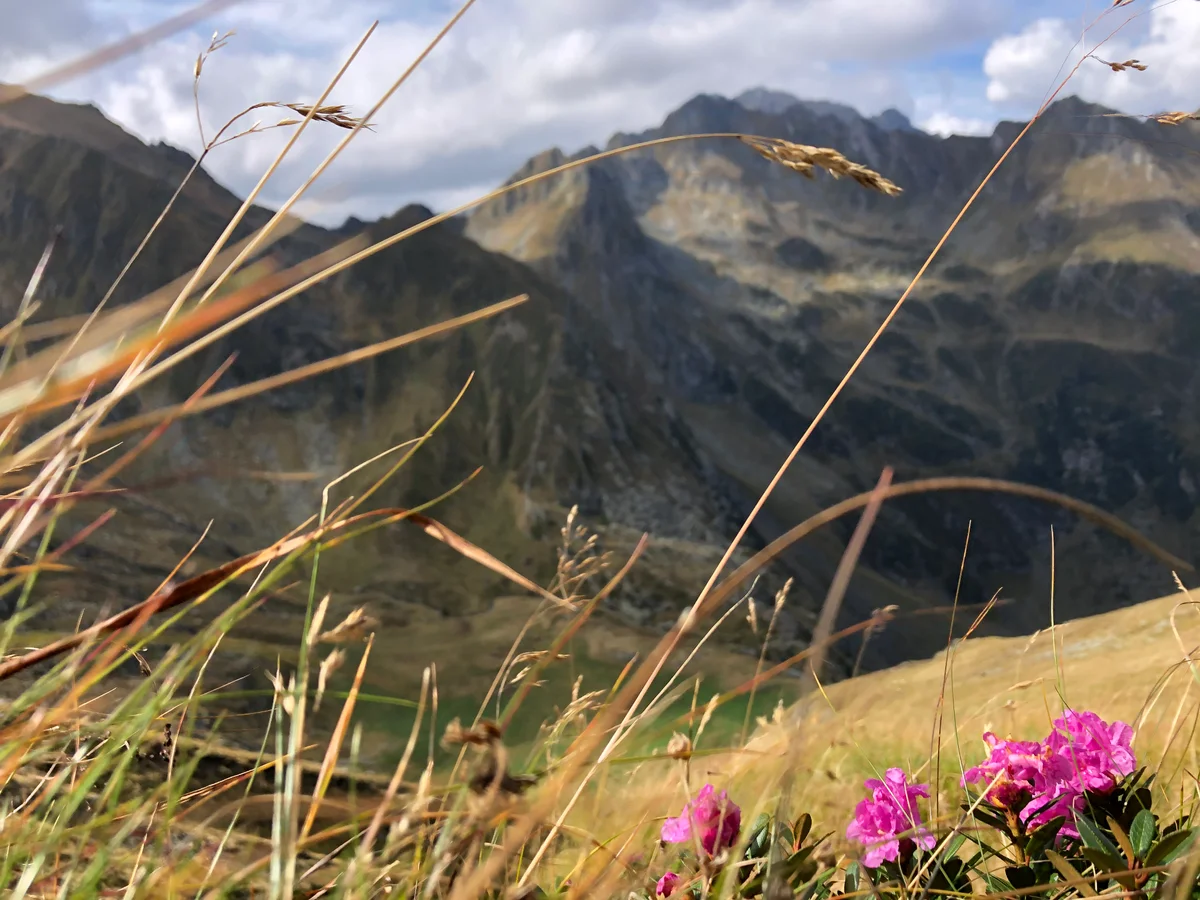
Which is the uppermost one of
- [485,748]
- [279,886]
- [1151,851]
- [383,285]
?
[383,285]

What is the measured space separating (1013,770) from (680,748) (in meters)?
0.94

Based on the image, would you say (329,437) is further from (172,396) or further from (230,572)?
(230,572)

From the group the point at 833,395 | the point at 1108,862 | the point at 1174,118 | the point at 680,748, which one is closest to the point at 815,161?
the point at 833,395

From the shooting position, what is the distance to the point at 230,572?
1.50m

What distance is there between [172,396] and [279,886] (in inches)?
4130

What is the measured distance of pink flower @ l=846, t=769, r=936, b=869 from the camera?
174 centimetres

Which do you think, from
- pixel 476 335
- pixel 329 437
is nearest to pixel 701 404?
pixel 476 335

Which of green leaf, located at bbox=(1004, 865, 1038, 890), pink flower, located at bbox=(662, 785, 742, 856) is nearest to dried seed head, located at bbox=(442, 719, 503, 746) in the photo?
pink flower, located at bbox=(662, 785, 742, 856)

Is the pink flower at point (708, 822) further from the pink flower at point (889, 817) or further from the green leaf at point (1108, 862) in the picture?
the green leaf at point (1108, 862)

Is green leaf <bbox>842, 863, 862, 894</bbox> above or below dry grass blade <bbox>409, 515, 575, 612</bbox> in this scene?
below

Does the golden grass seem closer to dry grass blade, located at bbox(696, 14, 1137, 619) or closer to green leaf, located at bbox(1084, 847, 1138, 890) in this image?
dry grass blade, located at bbox(696, 14, 1137, 619)

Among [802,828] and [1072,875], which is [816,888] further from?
[1072,875]

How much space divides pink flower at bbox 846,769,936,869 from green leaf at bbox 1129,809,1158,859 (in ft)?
1.19

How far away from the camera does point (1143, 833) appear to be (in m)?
1.75
